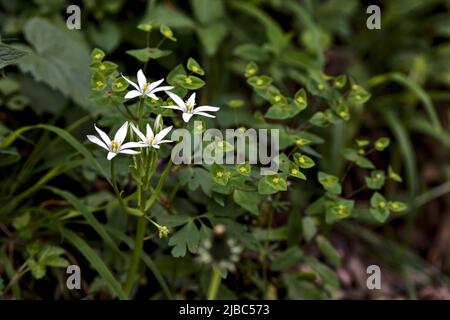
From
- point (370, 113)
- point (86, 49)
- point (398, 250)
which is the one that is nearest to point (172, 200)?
point (86, 49)

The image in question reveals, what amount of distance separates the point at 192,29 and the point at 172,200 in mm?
723

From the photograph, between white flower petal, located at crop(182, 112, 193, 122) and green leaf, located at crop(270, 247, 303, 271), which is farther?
green leaf, located at crop(270, 247, 303, 271)

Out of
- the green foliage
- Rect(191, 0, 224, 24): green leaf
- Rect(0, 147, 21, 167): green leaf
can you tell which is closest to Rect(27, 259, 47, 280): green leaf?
the green foliage

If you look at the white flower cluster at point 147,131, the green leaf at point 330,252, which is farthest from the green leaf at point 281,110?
the green leaf at point 330,252

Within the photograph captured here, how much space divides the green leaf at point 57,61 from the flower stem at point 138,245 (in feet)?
1.58

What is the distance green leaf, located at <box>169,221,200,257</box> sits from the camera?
1.42 meters

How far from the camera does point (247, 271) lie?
5.85ft

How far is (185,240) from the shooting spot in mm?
1448

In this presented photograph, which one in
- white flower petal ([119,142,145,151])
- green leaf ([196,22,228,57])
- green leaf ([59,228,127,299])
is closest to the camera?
white flower petal ([119,142,145,151])

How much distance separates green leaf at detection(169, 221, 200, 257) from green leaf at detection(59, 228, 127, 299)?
0.18m

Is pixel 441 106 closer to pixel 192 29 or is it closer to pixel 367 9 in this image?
pixel 367 9

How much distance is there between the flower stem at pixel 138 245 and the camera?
4.75 ft

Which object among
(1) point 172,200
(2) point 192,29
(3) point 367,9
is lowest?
(1) point 172,200

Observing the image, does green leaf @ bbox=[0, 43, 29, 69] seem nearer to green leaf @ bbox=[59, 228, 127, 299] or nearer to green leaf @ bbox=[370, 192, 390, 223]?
green leaf @ bbox=[59, 228, 127, 299]
